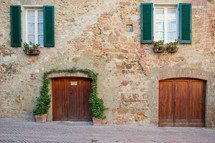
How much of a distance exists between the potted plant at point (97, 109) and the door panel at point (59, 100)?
139 cm

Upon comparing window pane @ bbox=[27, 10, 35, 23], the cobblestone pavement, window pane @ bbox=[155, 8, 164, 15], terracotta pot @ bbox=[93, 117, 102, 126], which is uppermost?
window pane @ bbox=[155, 8, 164, 15]

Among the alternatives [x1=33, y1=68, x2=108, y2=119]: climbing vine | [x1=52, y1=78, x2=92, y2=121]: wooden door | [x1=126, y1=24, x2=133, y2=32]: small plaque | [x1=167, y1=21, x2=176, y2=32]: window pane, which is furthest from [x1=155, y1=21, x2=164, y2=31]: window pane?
[x1=52, y1=78, x2=92, y2=121]: wooden door

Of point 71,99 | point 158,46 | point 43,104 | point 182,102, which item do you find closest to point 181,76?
point 182,102

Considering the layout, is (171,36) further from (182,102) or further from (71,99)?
(71,99)

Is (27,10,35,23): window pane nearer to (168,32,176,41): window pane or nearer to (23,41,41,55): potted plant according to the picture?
(23,41,41,55): potted plant

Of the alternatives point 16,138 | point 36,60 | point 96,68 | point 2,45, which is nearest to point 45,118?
point 16,138

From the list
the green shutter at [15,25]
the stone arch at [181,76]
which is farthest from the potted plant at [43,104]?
the stone arch at [181,76]

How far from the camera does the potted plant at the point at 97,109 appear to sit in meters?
4.93

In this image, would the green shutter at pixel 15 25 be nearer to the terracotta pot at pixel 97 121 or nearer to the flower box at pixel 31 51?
the flower box at pixel 31 51

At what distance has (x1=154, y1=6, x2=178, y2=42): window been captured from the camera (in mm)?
5250

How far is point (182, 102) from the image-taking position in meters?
5.19

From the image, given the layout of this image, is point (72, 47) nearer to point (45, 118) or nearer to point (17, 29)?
point (17, 29)

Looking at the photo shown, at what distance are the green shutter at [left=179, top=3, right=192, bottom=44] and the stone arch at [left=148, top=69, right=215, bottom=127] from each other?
124 centimetres

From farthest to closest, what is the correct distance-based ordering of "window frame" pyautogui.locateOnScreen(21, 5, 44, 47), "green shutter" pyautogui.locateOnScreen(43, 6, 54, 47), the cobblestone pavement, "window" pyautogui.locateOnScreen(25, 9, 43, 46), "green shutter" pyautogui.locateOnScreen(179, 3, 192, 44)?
"window" pyautogui.locateOnScreen(25, 9, 43, 46), "window frame" pyautogui.locateOnScreen(21, 5, 44, 47), "green shutter" pyautogui.locateOnScreen(43, 6, 54, 47), "green shutter" pyautogui.locateOnScreen(179, 3, 192, 44), the cobblestone pavement
